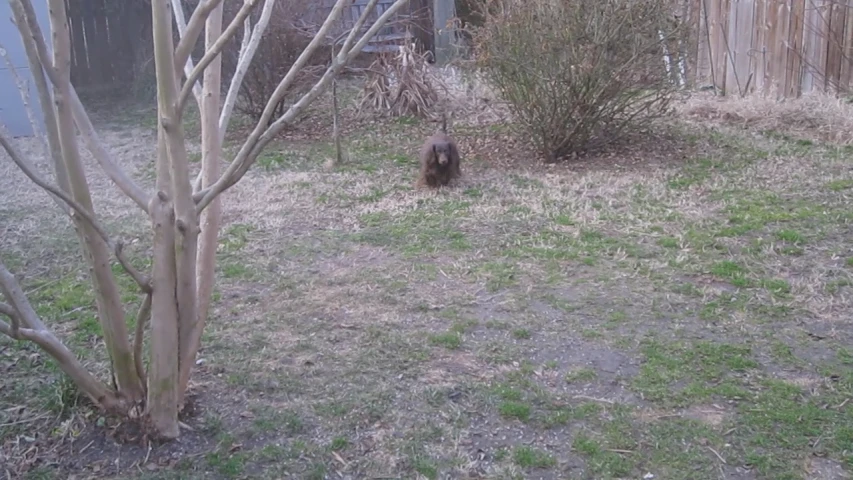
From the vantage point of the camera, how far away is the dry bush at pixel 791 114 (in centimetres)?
851

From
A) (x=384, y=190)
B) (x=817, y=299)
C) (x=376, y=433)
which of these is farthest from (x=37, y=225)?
(x=817, y=299)

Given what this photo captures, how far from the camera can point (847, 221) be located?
19.3 feet

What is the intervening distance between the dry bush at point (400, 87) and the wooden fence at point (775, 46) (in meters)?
3.44

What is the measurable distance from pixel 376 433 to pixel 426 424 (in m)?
0.22

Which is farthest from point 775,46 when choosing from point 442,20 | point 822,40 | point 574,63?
point 442,20

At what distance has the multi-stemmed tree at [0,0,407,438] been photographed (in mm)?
2867

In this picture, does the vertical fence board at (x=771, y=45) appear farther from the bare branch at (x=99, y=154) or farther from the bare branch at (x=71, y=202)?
the bare branch at (x=71, y=202)

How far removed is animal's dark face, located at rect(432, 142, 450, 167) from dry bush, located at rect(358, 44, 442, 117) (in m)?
3.43

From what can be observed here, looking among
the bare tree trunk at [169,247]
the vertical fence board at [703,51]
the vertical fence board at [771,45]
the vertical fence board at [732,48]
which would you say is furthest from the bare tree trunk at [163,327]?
the vertical fence board at [703,51]

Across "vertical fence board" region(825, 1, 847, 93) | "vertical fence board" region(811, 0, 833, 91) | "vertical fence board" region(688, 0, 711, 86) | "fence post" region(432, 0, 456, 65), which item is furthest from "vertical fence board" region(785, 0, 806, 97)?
"fence post" region(432, 0, 456, 65)

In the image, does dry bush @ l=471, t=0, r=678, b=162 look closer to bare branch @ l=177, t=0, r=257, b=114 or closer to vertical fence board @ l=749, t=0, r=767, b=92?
vertical fence board @ l=749, t=0, r=767, b=92

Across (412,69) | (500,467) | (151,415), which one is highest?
(412,69)

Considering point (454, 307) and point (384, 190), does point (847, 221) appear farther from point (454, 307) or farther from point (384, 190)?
point (384, 190)

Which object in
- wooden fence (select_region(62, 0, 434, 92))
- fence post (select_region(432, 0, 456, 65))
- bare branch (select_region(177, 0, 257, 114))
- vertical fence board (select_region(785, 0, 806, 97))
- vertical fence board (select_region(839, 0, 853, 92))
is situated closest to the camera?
bare branch (select_region(177, 0, 257, 114))
